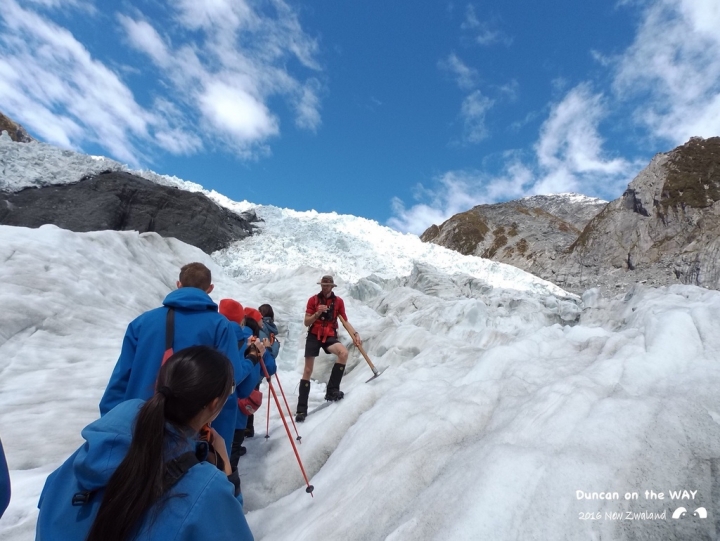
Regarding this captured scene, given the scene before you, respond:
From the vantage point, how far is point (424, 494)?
2678 millimetres

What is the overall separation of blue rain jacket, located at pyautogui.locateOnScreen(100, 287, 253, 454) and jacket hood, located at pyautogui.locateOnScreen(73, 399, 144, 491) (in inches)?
43.9

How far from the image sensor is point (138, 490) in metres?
1.21

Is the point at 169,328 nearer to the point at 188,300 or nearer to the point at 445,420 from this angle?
the point at 188,300

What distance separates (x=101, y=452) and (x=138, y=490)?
180 mm

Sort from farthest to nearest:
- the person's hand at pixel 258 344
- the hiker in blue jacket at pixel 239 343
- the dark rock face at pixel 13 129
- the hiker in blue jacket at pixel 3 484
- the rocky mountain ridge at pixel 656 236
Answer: the dark rock face at pixel 13 129 < the rocky mountain ridge at pixel 656 236 < the person's hand at pixel 258 344 < the hiker in blue jacket at pixel 239 343 < the hiker in blue jacket at pixel 3 484

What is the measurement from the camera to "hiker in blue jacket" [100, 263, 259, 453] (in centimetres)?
255

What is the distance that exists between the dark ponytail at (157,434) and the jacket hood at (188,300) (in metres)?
1.17

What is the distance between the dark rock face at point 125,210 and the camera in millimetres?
27297

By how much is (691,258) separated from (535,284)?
29.1 ft

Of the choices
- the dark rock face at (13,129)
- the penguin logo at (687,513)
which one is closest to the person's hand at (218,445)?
the penguin logo at (687,513)

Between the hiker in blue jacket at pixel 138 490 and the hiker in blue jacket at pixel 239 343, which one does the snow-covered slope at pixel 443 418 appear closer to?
the hiker in blue jacket at pixel 239 343

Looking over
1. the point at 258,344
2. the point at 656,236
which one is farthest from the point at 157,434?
the point at 656,236

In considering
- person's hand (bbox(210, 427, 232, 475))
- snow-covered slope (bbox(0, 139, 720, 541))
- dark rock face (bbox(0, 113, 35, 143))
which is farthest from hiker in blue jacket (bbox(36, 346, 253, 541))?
dark rock face (bbox(0, 113, 35, 143))

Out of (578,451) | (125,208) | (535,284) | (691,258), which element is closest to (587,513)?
(578,451)
